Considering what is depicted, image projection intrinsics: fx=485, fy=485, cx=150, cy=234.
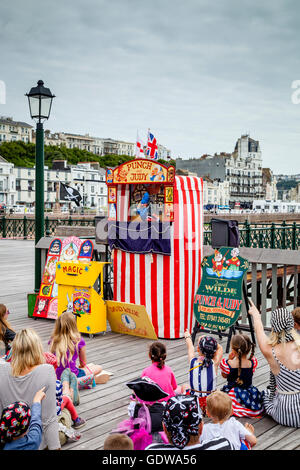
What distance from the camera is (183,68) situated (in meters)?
60.9

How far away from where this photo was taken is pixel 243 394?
4.37m

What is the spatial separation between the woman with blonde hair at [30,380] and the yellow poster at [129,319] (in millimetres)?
3163

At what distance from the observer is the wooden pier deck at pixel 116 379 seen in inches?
153

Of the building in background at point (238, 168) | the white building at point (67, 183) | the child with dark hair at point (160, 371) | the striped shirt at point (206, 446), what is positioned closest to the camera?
the striped shirt at point (206, 446)

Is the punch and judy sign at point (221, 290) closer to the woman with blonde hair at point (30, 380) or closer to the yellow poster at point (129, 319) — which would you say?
the yellow poster at point (129, 319)

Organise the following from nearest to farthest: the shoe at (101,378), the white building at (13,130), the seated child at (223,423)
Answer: the seated child at (223,423) → the shoe at (101,378) → the white building at (13,130)

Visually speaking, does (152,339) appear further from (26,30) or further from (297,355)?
(26,30)

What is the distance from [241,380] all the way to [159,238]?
2.73 m

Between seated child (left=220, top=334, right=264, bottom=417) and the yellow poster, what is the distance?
2257 mm

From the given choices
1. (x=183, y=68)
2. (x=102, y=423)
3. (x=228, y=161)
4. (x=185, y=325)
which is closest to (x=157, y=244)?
(x=185, y=325)

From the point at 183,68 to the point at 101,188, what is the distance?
166ft

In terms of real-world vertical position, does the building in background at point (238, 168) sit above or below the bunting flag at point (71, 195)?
above

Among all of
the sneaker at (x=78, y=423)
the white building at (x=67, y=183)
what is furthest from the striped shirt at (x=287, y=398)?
the white building at (x=67, y=183)

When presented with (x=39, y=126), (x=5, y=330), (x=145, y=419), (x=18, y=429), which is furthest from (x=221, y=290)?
(x=39, y=126)
